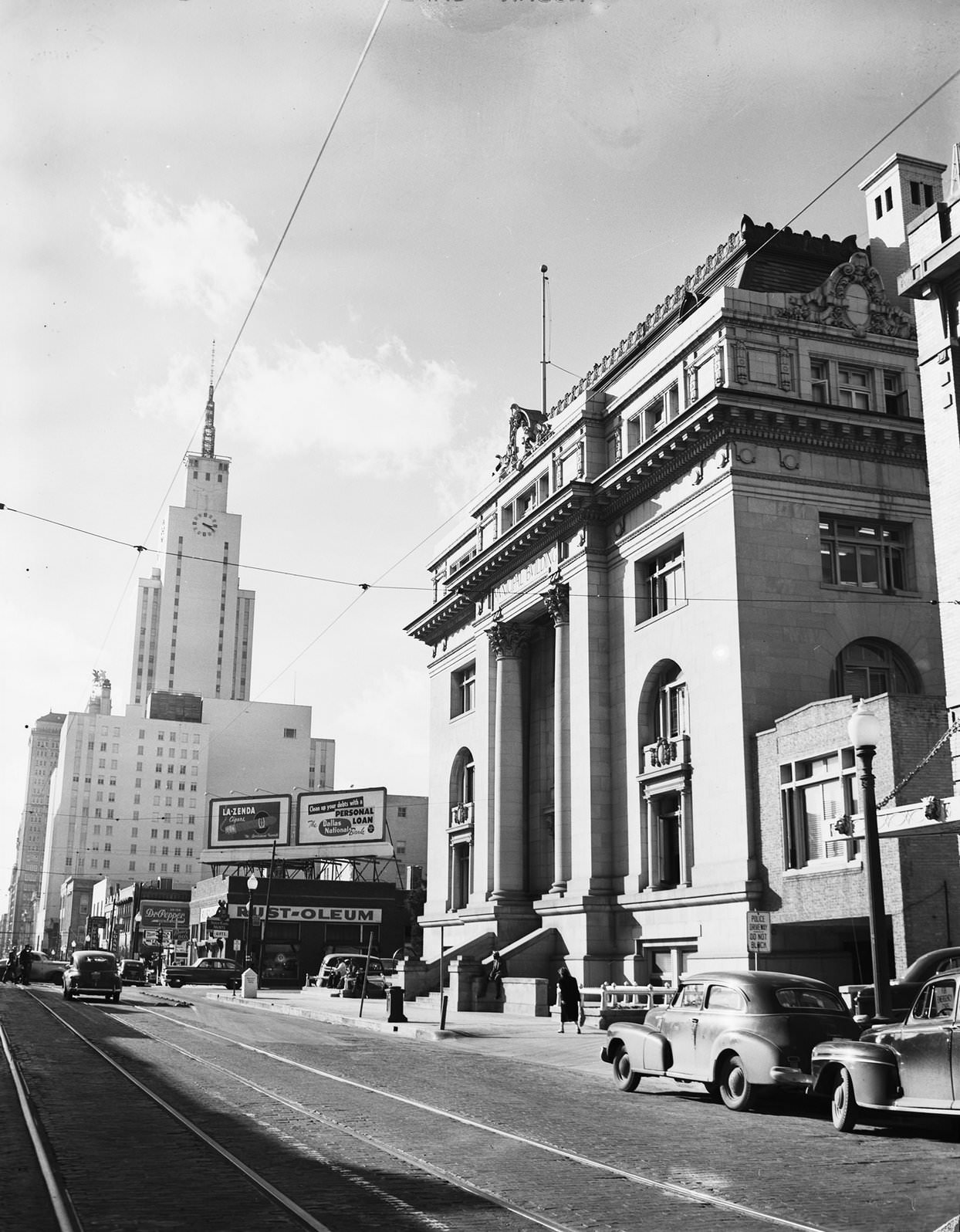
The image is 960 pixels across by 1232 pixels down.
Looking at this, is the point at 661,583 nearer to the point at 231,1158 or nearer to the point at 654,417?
the point at 654,417

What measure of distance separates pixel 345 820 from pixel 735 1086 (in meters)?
72.0

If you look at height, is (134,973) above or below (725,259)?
below

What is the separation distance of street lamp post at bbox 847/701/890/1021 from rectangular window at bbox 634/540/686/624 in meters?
20.4

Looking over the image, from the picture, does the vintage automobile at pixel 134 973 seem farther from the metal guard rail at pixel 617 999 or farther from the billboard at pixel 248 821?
the metal guard rail at pixel 617 999

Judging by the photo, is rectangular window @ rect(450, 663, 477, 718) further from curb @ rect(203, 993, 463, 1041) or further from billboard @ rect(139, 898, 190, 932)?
billboard @ rect(139, 898, 190, 932)

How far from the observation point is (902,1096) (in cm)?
1334

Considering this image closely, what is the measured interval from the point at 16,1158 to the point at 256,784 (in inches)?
6830

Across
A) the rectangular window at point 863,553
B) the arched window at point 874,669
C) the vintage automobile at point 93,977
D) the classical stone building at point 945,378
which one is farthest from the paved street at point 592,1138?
the vintage automobile at point 93,977

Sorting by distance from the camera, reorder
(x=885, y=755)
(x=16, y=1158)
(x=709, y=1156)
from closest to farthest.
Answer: (x=16, y=1158) → (x=709, y=1156) → (x=885, y=755)

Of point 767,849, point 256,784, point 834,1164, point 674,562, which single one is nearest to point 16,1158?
point 834,1164

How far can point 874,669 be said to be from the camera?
3716cm

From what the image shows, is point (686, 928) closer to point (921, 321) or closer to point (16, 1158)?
point (921, 321)

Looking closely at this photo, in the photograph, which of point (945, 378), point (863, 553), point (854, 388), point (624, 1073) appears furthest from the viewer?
point (854, 388)

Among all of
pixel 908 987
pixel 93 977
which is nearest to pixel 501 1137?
pixel 908 987
